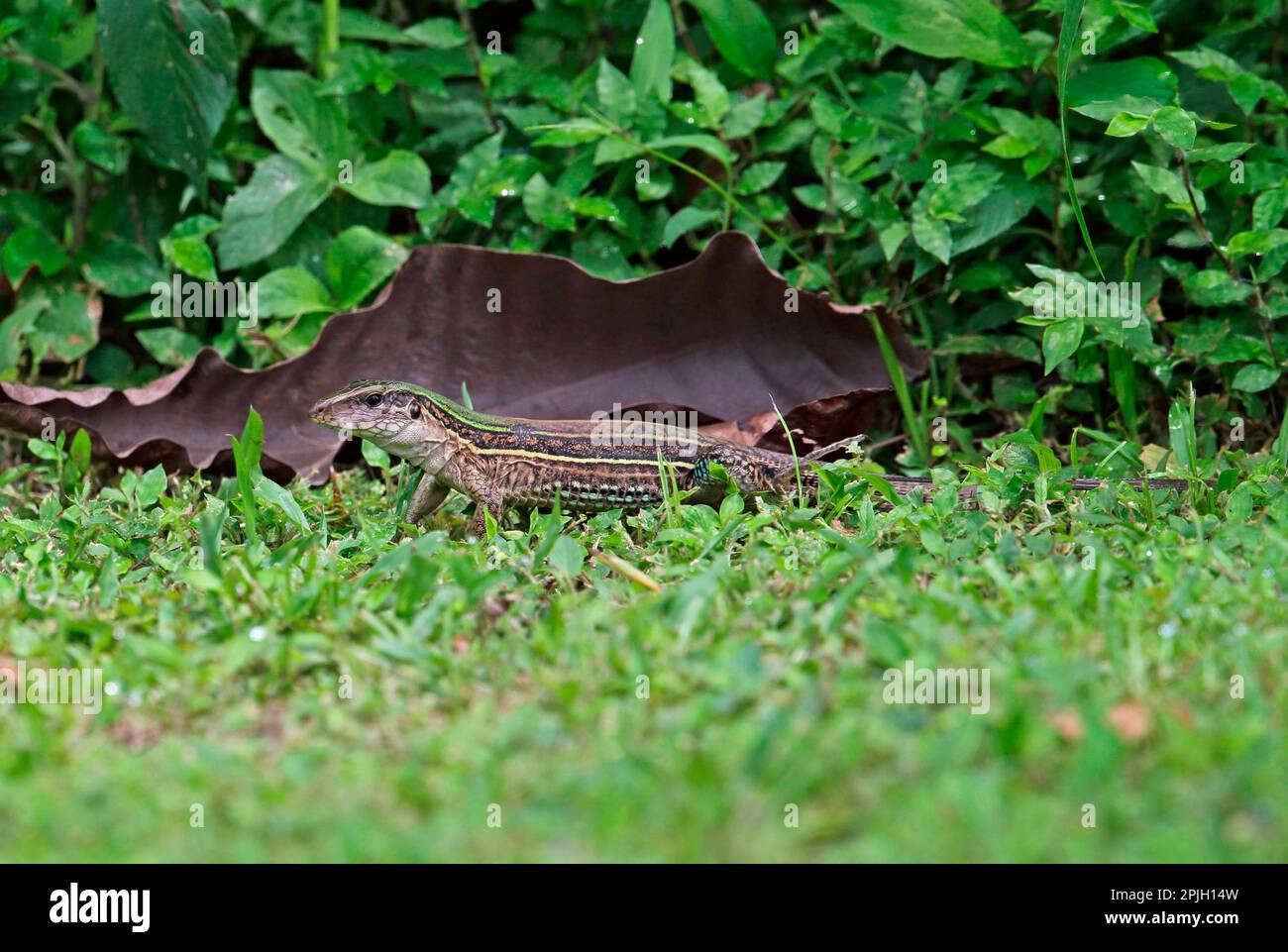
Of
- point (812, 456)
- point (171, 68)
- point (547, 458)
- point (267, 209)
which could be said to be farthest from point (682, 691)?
point (171, 68)

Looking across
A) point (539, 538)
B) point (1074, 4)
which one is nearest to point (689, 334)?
point (539, 538)

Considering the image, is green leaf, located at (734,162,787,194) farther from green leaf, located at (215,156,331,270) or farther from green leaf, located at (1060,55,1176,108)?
green leaf, located at (215,156,331,270)

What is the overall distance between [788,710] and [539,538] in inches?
70.5

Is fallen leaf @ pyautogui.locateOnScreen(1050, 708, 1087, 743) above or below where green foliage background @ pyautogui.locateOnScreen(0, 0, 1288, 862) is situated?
below

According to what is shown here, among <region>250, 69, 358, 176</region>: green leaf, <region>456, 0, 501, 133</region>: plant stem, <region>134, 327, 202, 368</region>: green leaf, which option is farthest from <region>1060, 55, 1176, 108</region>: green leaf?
<region>134, 327, 202, 368</region>: green leaf

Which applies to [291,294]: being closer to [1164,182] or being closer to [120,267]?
[120,267]

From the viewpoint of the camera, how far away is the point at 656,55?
5.70m

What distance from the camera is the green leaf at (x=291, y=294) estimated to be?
5.74 metres

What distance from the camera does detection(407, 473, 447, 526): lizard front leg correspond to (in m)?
4.93

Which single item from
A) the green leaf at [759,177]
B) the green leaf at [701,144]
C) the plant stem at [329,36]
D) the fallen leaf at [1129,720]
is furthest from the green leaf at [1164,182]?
the plant stem at [329,36]

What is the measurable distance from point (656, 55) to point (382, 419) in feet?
6.67

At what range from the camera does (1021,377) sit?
18.1 ft

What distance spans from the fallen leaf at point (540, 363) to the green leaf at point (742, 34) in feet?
3.16

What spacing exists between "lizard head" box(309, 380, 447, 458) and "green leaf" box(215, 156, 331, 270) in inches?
53.0
